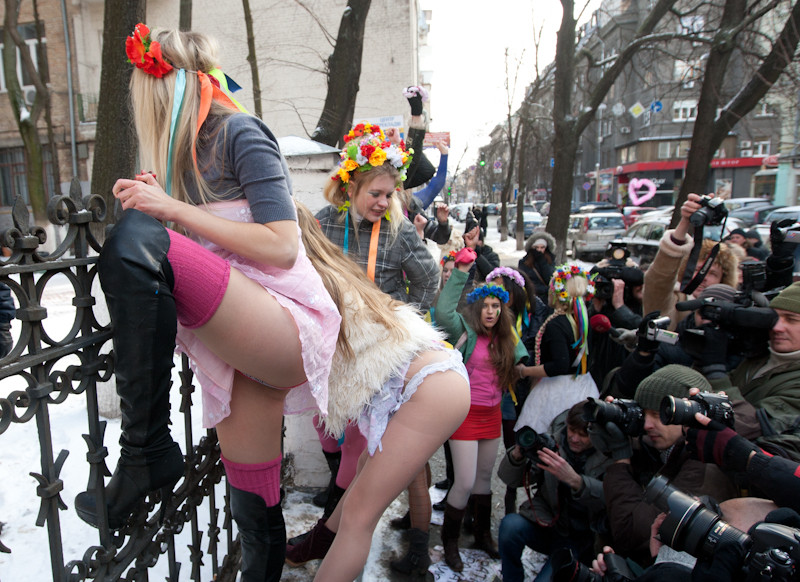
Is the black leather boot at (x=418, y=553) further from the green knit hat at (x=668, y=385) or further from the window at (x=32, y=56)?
the window at (x=32, y=56)

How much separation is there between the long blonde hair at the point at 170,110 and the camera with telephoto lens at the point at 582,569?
1.92 metres

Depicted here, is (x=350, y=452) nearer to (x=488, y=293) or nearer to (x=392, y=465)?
(x=392, y=465)

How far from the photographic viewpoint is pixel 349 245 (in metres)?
2.69

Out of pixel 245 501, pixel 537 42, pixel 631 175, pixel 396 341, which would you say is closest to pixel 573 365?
pixel 396 341

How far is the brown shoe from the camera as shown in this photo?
2.42m

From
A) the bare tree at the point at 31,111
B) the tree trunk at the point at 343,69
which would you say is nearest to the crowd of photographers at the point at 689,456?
the tree trunk at the point at 343,69

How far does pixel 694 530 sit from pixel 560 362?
78.9 inches

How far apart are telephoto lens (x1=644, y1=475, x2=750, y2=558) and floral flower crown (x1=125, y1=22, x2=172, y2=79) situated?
1.96m

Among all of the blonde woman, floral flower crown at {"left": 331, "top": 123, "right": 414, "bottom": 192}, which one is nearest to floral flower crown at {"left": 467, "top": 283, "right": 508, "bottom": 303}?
the blonde woman

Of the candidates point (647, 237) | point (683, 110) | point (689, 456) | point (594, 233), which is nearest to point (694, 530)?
point (689, 456)

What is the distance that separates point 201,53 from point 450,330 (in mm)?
2127

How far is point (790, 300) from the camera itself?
7.05 ft

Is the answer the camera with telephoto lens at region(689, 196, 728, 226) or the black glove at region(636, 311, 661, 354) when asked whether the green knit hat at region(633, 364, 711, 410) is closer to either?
the black glove at region(636, 311, 661, 354)

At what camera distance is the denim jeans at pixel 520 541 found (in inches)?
103
